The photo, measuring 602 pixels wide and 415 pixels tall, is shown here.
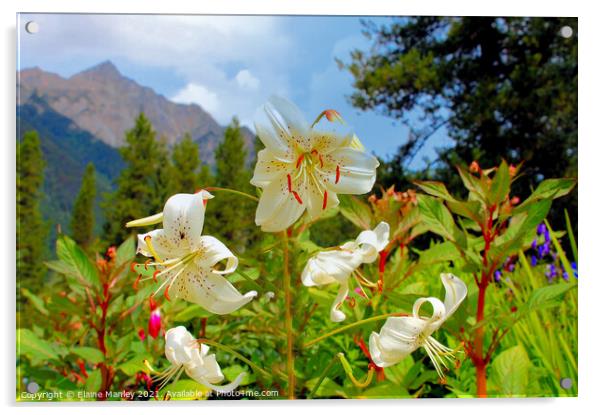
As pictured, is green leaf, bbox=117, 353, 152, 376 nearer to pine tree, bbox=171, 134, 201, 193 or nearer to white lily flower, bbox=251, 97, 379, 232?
pine tree, bbox=171, 134, 201, 193

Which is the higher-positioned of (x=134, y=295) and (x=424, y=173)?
(x=424, y=173)

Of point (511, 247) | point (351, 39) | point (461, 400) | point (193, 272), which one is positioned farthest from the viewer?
point (351, 39)

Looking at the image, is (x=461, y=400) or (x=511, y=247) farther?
(x=461, y=400)

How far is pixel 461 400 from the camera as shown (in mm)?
1321

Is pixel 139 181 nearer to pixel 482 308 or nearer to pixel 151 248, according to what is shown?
pixel 151 248

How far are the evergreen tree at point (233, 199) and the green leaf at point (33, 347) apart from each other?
44cm

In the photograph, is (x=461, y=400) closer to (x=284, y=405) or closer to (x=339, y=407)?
(x=339, y=407)

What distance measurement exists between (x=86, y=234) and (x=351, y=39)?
2.67ft

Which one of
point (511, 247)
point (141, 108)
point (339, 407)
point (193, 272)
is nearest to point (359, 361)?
point (339, 407)

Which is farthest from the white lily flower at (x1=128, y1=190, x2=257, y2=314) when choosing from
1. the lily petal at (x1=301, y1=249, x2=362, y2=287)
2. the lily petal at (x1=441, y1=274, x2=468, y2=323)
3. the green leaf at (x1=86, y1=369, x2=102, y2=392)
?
the green leaf at (x1=86, y1=369, x2=102, y2=392)

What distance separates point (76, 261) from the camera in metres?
1.27

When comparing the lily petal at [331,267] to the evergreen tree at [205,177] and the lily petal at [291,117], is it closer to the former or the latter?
the lily petal at [291,117]

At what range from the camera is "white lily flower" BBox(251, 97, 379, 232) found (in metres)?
0.83
